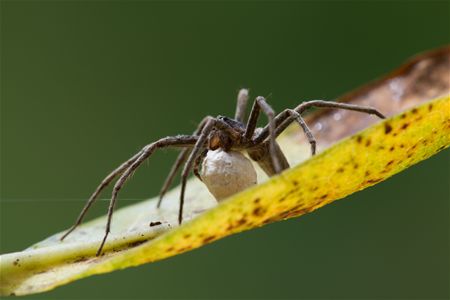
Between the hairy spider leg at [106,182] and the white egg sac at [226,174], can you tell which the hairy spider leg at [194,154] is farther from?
the hairy spider leg at [106,182]

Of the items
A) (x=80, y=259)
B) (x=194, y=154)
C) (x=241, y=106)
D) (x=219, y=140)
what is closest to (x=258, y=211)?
(x=80, y=259)

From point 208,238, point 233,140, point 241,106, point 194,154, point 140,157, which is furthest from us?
point 241,106

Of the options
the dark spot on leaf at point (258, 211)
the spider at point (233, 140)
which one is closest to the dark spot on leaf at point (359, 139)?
the dark spot on leaf at point (258, 211)

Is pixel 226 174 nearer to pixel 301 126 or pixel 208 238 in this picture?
pixel 301 126

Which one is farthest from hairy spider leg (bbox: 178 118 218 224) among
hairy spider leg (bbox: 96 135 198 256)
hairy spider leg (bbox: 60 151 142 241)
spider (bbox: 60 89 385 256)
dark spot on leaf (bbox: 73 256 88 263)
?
dark spot on leaf (bbox: 73 256 88 263)

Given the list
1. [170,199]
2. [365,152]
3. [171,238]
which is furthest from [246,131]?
[171,238]

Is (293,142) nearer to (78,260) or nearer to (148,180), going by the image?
(148,180)
